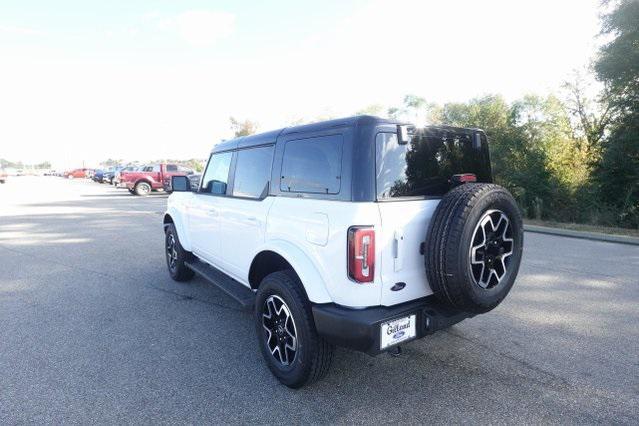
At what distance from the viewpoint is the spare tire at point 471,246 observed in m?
2.37

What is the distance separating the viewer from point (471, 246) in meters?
2.44

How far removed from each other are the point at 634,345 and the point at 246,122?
4532 centimetres

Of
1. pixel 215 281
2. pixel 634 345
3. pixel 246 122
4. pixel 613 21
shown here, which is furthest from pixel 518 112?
pixel 246 122

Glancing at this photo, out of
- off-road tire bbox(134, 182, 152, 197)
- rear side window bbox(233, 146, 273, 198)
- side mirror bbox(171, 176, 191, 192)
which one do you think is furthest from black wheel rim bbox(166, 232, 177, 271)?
off-road tire bbox(134, 182, 152, 197)

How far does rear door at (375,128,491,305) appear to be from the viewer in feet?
7.96

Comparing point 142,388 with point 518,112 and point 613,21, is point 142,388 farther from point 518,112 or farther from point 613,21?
point 518,112

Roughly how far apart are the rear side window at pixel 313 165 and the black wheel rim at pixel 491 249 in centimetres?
103

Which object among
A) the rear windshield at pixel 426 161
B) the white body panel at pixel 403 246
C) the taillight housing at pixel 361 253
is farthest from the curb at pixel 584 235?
the taillight housing at pixel 361 253

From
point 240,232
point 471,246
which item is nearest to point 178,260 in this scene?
point 240,232

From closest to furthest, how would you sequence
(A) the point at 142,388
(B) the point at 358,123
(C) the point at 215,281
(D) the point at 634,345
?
1. (B) the point at 358,123
2. (A) the point at 142,388
3. (D) the point at 634,345
4. (C) the point at 215,281

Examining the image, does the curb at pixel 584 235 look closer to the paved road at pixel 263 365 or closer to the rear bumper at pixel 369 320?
the paved road at pixel 263 365

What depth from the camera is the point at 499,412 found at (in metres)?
2.47

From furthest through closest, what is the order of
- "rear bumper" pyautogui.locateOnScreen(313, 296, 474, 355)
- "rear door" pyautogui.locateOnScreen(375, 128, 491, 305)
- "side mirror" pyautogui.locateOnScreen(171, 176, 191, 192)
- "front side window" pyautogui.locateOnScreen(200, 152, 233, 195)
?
1. "side mirror" pyautogui.locateOnScreen(171, 176, 191, 192)
2. "front side window" pyautogui.locateOnScreen(200, 152, 233, 195)
3. "rear door" pyautogui.locateOnScreen(375, 128, 491, 305)
4. "rear bumper" pyautogui.locateOnScreen(313, 296, 474, 355)

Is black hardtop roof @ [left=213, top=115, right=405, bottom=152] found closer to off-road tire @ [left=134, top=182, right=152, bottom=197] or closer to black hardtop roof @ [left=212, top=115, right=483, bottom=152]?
black hardtop roof @ [left=212, top=115, right=483, bottom=152]
